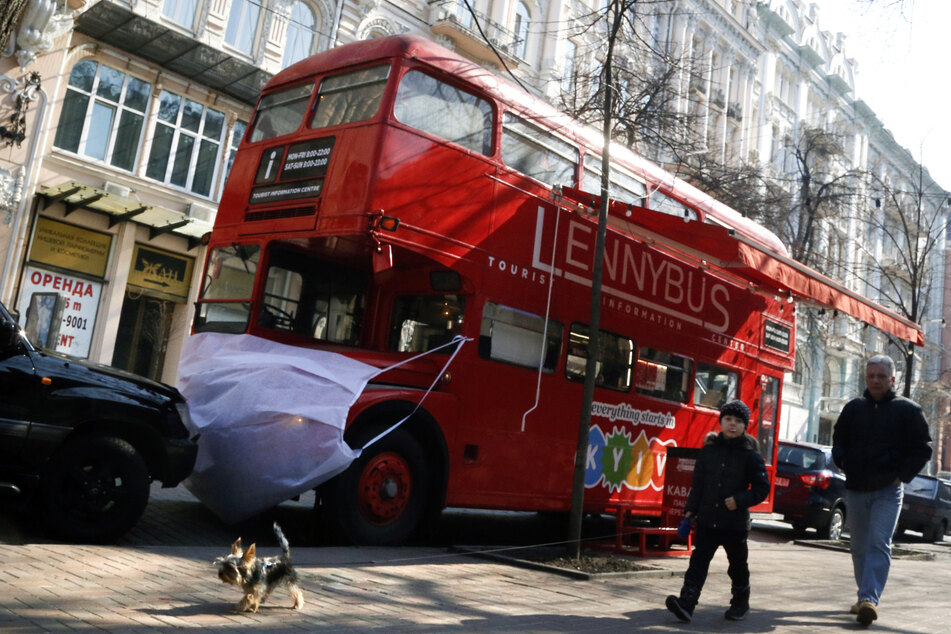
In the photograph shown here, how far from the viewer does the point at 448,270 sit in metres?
8.96

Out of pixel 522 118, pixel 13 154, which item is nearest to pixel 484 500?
pixel 522 118

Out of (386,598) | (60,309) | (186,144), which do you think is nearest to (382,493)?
(386,598)

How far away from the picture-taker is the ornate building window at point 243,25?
812 inches

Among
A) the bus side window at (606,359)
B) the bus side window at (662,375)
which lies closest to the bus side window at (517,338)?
the bus side window at (606,359)

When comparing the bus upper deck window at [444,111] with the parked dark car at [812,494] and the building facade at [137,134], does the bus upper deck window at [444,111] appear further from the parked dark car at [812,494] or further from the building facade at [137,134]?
the parked dark car at [812,494]

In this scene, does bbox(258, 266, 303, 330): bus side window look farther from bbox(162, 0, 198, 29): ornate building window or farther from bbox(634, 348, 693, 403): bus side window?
bbox(162, 0, 198, 29): ornate building window

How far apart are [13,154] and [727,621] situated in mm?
16568

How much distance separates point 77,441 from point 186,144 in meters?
15.2

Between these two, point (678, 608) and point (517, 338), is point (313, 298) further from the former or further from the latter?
point (678, 608)

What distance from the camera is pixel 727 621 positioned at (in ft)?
21.0

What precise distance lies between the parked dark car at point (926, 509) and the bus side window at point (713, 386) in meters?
8.95

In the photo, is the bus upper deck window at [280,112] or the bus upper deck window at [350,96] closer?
the bus upper deck window at [350,96]

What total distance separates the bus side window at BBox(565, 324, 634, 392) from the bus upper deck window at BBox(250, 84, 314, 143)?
3.69 metres

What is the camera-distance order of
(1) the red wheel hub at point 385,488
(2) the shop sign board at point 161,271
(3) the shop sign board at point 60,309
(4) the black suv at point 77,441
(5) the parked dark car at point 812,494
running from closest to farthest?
(4) the black suv at point 77,441
(1) the red wheel hub at point 385,488
(5) the parked dark car at point 812,494
(3) the shop sign board at point 60,309
(2) the shop sign board at point 161,271
